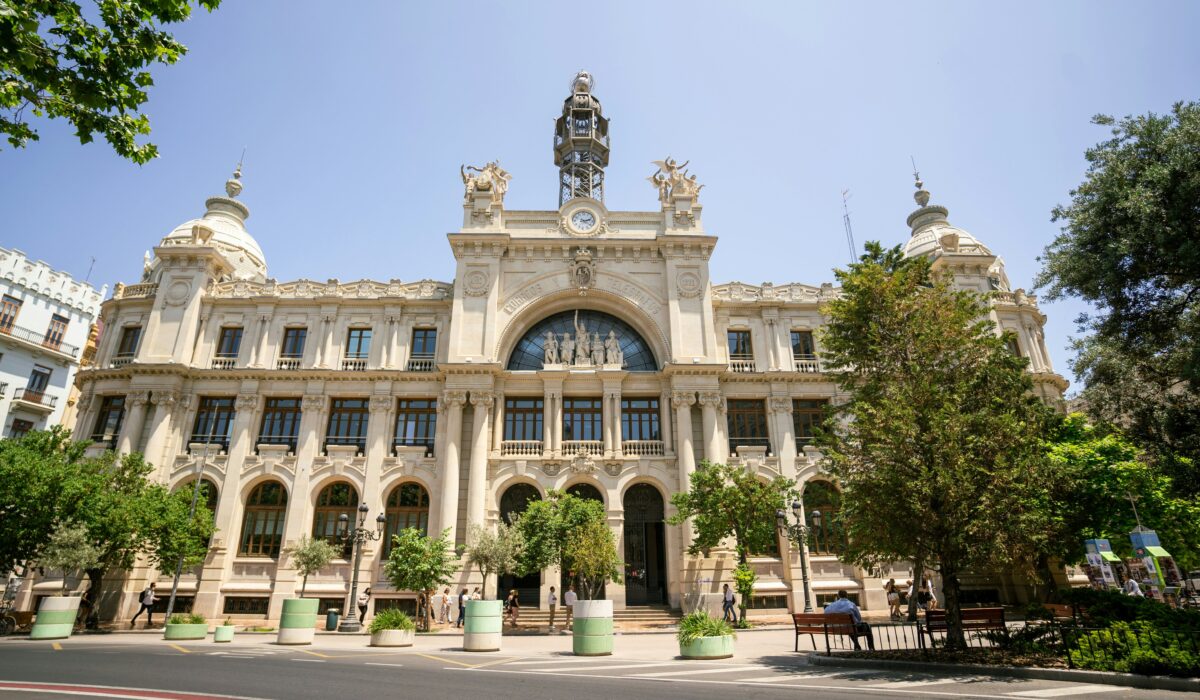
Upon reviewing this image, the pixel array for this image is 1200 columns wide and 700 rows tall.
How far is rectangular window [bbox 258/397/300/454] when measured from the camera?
108 feet

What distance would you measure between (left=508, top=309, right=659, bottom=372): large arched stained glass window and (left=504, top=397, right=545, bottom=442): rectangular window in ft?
8.12

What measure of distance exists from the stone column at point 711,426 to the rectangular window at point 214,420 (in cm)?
2650

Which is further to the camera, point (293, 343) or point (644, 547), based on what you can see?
point (293, 343)

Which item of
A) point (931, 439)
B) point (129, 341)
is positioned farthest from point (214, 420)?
point (931, 439)

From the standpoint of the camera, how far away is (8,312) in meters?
40.0

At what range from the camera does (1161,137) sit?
58.3 ft

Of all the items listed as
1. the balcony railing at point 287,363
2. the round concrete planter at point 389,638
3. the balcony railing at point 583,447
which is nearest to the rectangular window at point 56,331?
the balcony railing at point 287,363

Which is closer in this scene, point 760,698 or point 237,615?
point 760,698

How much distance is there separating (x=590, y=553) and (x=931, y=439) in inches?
559

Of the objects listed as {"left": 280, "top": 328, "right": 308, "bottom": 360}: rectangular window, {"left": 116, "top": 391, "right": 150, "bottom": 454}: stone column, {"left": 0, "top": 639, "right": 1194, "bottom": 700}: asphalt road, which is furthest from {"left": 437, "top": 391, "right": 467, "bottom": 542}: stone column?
{"left": 116, "top": 391, "right": 150, "bottom": 454}: stone column

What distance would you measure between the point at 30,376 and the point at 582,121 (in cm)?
4356

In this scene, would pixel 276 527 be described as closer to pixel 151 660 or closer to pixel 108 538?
pixel 108 538

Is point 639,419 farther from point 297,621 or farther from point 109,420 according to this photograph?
point 109,420

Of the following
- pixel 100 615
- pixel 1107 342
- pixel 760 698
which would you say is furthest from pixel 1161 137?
pixel 100 615
